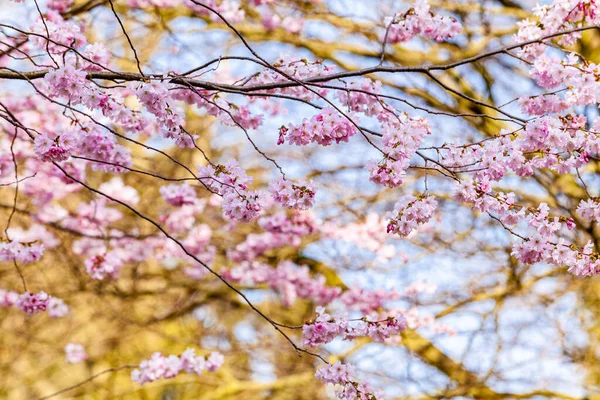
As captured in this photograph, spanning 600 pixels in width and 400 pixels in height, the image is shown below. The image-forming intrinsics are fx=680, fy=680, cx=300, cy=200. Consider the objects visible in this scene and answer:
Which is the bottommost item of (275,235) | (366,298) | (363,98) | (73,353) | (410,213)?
(410,213)

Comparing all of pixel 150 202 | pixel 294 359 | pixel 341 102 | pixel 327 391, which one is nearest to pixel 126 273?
pixel 150 202

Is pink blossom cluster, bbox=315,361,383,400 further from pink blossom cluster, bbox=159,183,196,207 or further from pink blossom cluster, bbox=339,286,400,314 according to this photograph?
pink blossom cluster, bbox=339,286,400,314

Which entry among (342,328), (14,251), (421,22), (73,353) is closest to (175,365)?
(14,251)

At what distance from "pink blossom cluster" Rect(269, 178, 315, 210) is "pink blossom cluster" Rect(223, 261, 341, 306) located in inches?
167

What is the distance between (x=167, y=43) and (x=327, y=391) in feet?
12.5

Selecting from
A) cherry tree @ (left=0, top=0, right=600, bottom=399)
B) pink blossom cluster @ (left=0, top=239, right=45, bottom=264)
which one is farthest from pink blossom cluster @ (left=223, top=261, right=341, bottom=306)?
pink blossom cluster @ (left=0, top=239, right=45, bottom=264)

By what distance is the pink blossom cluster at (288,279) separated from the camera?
6.93 metres

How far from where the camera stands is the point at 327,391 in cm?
668

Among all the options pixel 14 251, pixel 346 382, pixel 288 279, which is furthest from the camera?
pixel 288 279

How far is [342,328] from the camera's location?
2928 millimetres

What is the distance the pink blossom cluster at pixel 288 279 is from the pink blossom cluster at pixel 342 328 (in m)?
3.90

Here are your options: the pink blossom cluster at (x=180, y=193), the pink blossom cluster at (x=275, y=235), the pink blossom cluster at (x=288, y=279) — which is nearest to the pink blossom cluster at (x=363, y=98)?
the pink blossom cluster at (x=180, y=193)

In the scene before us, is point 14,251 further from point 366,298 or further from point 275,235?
point 366,298

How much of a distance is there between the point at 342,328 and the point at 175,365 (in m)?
2.22
